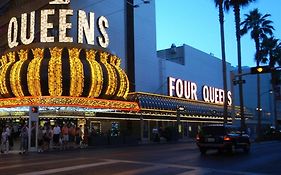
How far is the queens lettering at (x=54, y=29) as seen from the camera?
39406 millimetres

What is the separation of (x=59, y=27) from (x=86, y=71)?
4.94 m

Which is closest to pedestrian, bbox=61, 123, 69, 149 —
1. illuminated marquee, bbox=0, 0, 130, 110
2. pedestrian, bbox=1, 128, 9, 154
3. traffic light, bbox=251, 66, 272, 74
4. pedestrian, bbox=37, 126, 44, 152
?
pedestrian, bbox=37, 126, 44, 152

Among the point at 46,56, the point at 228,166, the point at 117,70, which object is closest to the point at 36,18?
the point at 46,56

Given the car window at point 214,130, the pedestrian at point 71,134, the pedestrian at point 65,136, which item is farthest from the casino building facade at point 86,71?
the car window at point 214,130

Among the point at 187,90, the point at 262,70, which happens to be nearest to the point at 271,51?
the point at 187,90

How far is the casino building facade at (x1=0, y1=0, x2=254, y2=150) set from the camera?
3700 cm

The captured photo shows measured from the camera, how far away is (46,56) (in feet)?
127

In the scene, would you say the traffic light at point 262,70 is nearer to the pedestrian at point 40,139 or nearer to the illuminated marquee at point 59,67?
the illuminated marquee at point 59,67

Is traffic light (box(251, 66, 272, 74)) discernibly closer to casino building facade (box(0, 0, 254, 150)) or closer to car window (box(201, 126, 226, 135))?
casino building facade (box(0, 0, 254, 150))

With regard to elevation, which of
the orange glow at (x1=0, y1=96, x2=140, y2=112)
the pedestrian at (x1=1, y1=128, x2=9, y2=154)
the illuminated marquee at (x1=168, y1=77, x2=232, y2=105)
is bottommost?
the pedestrian at (x1=1, y1=128, x2=9, y2=154)

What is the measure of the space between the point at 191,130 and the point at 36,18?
88.1 ft

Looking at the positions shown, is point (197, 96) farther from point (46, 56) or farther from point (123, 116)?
point (46, 56)

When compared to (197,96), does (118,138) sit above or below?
below

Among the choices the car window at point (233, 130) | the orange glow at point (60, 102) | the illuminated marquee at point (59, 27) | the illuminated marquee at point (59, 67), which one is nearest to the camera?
the car window at point (233, 130)
